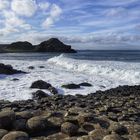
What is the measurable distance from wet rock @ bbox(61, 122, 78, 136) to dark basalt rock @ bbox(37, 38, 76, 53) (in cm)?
9745

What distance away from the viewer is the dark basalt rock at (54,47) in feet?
347

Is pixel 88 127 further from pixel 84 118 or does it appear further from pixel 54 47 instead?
pixel 54 47

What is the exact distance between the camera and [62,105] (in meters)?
11.9

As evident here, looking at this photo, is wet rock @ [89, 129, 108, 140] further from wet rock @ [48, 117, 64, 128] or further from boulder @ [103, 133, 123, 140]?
wet rock @ [48, 117, 64, 128]

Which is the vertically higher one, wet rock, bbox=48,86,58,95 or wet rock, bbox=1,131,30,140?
wet rock, bbox=1,131,30,140

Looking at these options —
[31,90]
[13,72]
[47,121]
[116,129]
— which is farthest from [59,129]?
[13,72]

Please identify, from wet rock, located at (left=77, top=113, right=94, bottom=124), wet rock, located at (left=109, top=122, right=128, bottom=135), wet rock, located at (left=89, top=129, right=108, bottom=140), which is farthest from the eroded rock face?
wet rock, located at (left=109, top=122, right=128, bottom=135)

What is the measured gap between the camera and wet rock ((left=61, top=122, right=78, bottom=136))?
6.59 m

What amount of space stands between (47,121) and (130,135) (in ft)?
5.69

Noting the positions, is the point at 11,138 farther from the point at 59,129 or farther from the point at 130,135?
the point at 130,135

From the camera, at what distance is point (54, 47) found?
354 ft

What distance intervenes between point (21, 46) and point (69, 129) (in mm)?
107243

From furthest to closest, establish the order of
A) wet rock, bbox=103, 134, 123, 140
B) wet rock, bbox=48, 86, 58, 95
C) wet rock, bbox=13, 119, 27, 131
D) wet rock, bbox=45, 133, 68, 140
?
wet rock, bbox=48, 86, 58, 95
wet rock, bbox=13, 119, 27, 131
wet rock, bbox=45, 133, 68, 140
wet rock, bbox=103, 134, 123, 140

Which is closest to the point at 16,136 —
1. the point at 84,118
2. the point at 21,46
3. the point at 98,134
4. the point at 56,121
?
the point at 56,121
